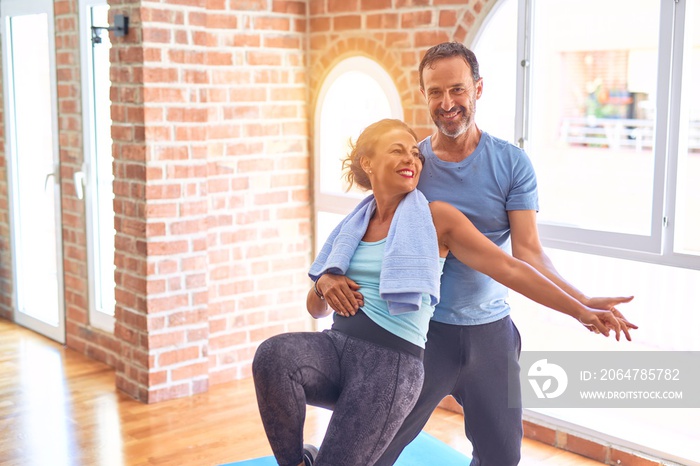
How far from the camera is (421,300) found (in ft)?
7.64

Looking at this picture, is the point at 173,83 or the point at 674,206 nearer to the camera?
the point at 674,206

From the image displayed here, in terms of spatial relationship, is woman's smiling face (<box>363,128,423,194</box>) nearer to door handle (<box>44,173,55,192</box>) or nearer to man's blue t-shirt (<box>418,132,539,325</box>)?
man's blue t-shirt (<box>418,132,539,325</box>)

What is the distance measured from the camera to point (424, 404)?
2525 mm

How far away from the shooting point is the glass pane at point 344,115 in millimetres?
4605

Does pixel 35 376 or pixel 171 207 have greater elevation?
pixel 171 207

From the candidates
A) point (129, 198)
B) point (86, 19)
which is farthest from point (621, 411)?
point (86, 19)

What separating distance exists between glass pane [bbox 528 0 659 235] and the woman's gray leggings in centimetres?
156

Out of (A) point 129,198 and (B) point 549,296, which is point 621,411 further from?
(A) point 129,198

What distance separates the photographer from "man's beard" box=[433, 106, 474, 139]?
2533 millimetres

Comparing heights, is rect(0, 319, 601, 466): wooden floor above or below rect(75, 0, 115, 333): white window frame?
below

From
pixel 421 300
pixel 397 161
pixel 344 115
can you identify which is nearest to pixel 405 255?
pixel 421 300

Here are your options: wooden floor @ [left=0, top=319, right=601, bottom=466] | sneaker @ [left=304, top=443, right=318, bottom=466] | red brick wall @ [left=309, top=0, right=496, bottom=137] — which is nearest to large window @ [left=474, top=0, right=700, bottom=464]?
red brick wall @ [left=309, top=0, right=496, bottom=137]

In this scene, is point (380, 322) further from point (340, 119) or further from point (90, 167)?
point (90, 167)

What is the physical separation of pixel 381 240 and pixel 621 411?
193cm
